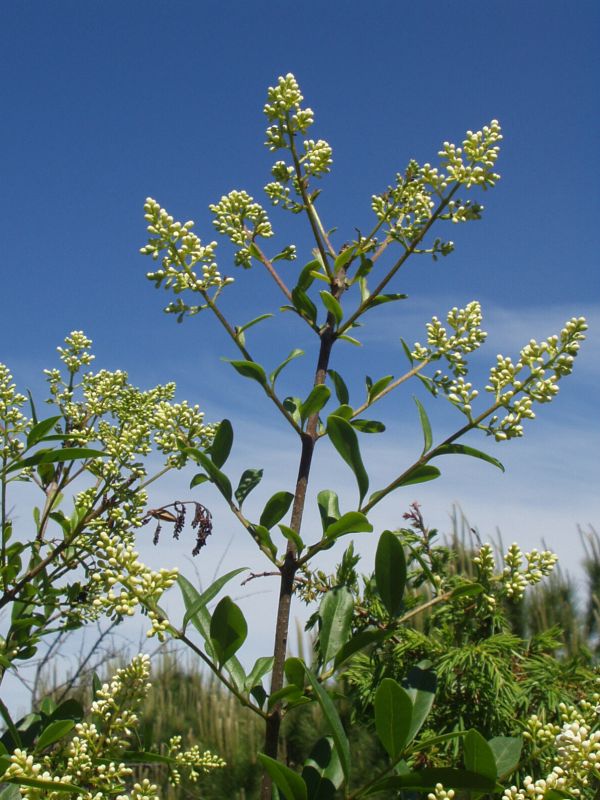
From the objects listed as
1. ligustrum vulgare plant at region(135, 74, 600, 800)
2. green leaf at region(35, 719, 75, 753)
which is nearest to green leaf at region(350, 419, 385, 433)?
ligustrum vulgare plant at region(135, 74, 600, 800)

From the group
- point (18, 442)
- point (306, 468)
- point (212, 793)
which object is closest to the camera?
point (306, 468)

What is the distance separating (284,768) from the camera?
950 mm

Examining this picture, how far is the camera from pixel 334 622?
119 cm

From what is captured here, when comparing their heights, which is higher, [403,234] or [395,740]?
[403,234]

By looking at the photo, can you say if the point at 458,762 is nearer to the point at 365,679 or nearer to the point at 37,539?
the point at 365,679

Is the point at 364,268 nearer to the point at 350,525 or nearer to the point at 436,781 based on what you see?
the point at 350,525

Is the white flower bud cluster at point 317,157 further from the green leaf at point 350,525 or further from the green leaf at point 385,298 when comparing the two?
the green leaf at point 350,525

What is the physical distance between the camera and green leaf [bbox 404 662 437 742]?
1083 mm

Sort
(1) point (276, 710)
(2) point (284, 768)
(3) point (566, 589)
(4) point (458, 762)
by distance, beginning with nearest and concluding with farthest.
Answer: (2) point (284, 768) < (1) point (276, 710) < (4) point (458, 762) < (3) point (566, 589)

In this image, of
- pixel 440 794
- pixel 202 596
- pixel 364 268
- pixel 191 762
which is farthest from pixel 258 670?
pixel 364 268

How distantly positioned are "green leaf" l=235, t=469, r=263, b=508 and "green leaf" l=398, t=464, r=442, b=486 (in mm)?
270

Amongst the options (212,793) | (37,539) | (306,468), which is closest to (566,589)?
(212,793)

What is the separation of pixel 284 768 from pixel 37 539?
133cm

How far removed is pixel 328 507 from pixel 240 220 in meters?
0.58
